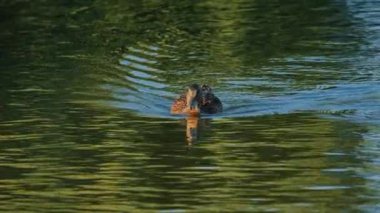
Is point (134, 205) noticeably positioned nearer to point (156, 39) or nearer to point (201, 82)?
point (201, 82)

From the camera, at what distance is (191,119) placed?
1833 cm

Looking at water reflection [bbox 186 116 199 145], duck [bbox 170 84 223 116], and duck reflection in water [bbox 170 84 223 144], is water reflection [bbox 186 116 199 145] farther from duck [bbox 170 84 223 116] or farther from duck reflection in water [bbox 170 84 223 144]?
duck [bbox 170 84 223 116]

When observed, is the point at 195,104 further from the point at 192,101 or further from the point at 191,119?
the point at 191,119

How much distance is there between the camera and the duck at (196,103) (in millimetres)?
18391

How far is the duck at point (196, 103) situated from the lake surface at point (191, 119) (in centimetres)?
16

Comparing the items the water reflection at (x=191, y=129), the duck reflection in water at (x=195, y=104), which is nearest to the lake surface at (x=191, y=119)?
the water reflection at (x=191, y=129)

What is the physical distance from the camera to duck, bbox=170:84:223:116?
18.4m

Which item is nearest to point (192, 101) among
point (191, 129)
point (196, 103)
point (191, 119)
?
point (196, 103)

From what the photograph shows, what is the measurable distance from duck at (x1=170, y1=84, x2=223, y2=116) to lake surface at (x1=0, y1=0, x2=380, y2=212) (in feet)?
0.54

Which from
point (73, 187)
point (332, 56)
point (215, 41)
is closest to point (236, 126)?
point (73, 187)

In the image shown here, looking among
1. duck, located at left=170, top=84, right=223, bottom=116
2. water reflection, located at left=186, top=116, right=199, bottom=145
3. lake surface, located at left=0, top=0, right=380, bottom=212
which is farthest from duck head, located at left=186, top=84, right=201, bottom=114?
lake surface, located at left=0, top=0, right=380, bottom=212

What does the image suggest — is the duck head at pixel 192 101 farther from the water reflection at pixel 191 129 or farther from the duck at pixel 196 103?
the water reflection at pixel 191 129

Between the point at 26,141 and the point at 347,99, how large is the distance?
500 cm

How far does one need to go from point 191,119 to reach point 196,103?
0.27 metres
